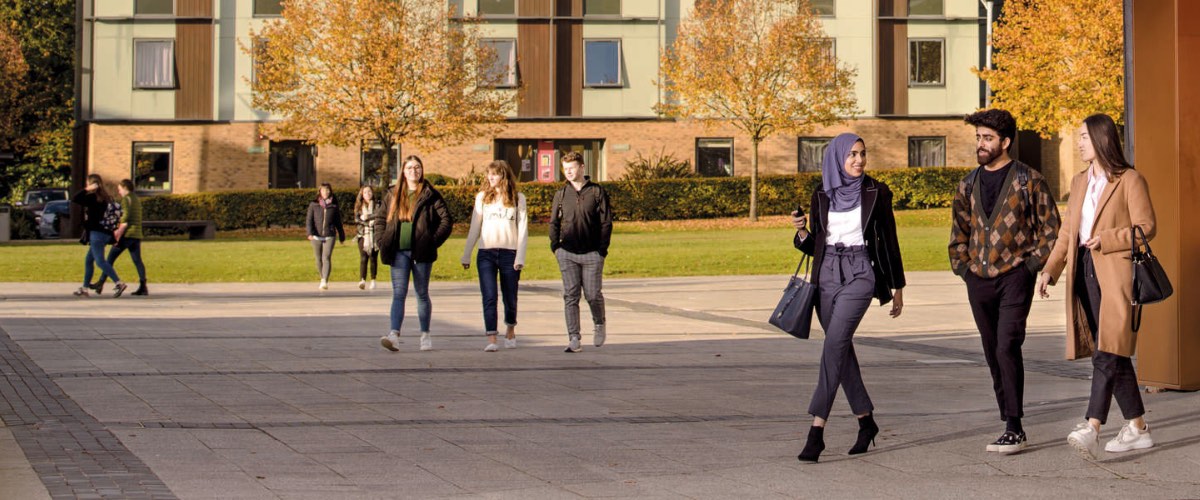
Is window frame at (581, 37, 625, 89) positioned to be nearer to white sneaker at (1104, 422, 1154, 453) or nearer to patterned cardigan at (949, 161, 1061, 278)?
patterned cardigan at (949, 161, 1061, 278)

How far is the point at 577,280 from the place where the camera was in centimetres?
1352

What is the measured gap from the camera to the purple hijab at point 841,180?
25.4 ft

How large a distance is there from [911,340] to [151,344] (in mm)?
6797

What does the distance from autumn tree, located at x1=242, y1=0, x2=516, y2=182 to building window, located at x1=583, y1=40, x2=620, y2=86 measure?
5.74 m

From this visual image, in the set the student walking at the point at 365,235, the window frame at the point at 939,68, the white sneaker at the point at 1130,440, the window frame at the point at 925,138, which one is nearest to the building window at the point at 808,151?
the window frame at the point at 925,138

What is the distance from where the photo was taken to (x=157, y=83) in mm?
47000

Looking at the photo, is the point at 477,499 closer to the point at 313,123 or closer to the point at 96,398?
the point at 96,398

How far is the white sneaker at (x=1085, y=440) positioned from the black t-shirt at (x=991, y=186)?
1.15 metres

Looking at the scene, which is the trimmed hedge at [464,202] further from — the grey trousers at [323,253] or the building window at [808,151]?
the grey trousers at [323,253]

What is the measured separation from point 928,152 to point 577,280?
37.6 meters

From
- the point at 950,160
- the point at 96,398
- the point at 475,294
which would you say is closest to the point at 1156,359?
the point at 96,398

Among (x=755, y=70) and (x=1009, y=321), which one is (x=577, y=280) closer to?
(x=1009, y=321)

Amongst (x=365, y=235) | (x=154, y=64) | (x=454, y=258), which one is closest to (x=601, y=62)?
(x=154, y=64)

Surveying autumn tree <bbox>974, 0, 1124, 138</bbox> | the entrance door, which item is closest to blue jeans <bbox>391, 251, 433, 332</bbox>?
autumn tree <bbox>974, 0, 1124, 138</bbox>
